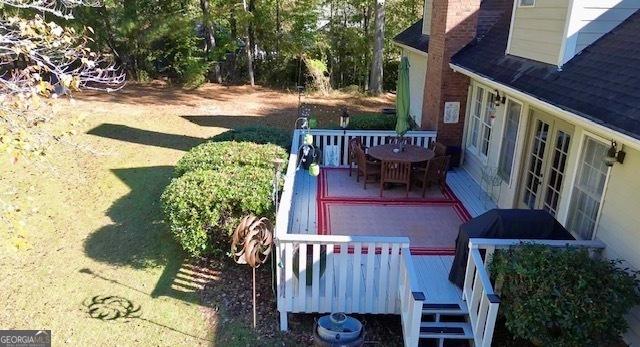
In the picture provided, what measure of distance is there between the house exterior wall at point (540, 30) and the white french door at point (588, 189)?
1.59 meters

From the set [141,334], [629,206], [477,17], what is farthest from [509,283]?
[477,17]

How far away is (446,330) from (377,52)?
688 inches

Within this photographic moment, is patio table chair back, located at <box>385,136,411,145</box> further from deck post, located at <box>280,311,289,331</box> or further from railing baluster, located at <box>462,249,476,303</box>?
deck post, located at <box>280,311,289,331</box>

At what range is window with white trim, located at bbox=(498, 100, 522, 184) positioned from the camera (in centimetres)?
841

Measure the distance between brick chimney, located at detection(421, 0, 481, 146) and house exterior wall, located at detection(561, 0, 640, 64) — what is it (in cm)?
401

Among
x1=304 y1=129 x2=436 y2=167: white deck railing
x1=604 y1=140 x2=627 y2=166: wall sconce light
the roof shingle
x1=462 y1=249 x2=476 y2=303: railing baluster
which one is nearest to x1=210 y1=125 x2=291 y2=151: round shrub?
x1=304 y1=129 x2=436 y2=167: white deck railing

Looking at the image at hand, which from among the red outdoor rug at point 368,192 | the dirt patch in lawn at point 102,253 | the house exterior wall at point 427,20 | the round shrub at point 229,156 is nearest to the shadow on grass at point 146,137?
the dirt patch in lawn at point 102,253

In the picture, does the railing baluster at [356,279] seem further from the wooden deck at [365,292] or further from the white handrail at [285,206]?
the white handrail at [285,206]

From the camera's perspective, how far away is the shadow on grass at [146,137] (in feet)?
48.2

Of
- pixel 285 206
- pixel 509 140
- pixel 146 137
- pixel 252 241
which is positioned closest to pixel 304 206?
pixel 285 206

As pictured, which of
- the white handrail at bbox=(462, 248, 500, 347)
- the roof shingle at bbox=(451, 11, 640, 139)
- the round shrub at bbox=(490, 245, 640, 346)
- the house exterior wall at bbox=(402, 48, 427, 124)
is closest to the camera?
the round shrub at bbox=(490, 245, 640, 346)

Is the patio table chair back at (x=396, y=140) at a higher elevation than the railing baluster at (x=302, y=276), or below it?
higher

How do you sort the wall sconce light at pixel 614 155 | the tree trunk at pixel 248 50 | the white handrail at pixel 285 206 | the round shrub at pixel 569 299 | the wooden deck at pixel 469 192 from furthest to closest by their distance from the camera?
the tree trunk at pixel 248 50 < the wooden deck at pixel 469 192 < the white handrail at pixel 285 206 < the wall sconce light at pixel 614 155 < the round shrub at pixel 569 299

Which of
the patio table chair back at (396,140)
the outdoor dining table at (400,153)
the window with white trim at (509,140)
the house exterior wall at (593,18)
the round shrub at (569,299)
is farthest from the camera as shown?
the patio table chair back at (396,140)
